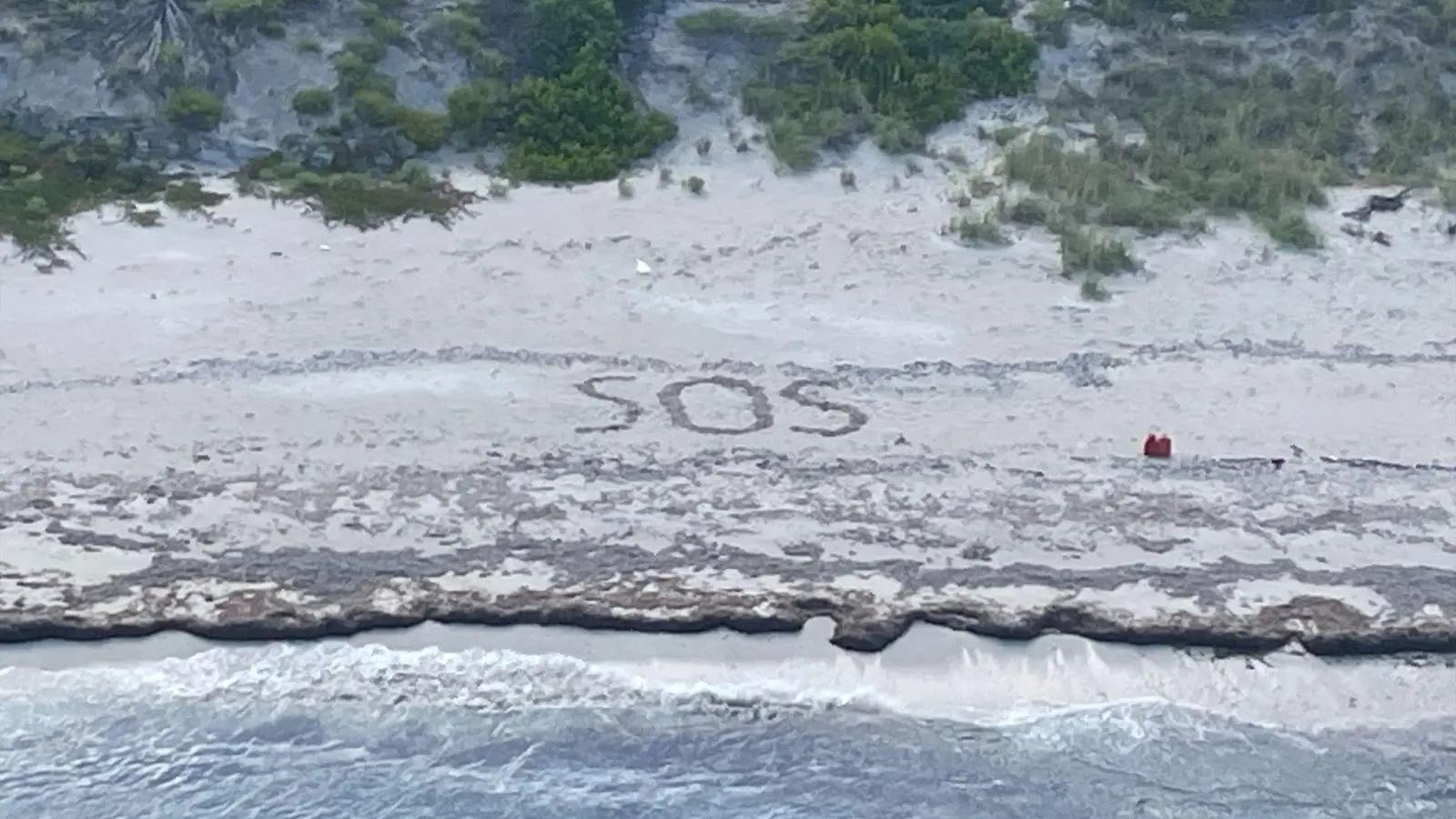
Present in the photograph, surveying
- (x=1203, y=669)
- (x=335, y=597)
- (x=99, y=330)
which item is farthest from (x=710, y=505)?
(x=99, y=330)

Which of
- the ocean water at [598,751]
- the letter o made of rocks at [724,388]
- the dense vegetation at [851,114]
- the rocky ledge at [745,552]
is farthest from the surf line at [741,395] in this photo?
the dense vegetation at [851,114]

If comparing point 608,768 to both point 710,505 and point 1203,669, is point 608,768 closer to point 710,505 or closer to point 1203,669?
point 710,505

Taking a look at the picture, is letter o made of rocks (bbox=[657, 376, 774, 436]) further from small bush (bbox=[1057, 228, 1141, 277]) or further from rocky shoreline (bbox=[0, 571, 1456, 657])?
small bush (bbox=[1057, 228, 1141, 277])

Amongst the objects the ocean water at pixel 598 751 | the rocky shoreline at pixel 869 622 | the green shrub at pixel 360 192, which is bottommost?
the ocean water at pixel 598 751

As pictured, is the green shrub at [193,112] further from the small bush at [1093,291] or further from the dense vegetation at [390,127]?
the small bush at [1093,291]

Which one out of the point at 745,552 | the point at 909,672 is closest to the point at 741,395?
the point at 745,552

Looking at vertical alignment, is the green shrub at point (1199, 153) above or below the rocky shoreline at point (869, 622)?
above
